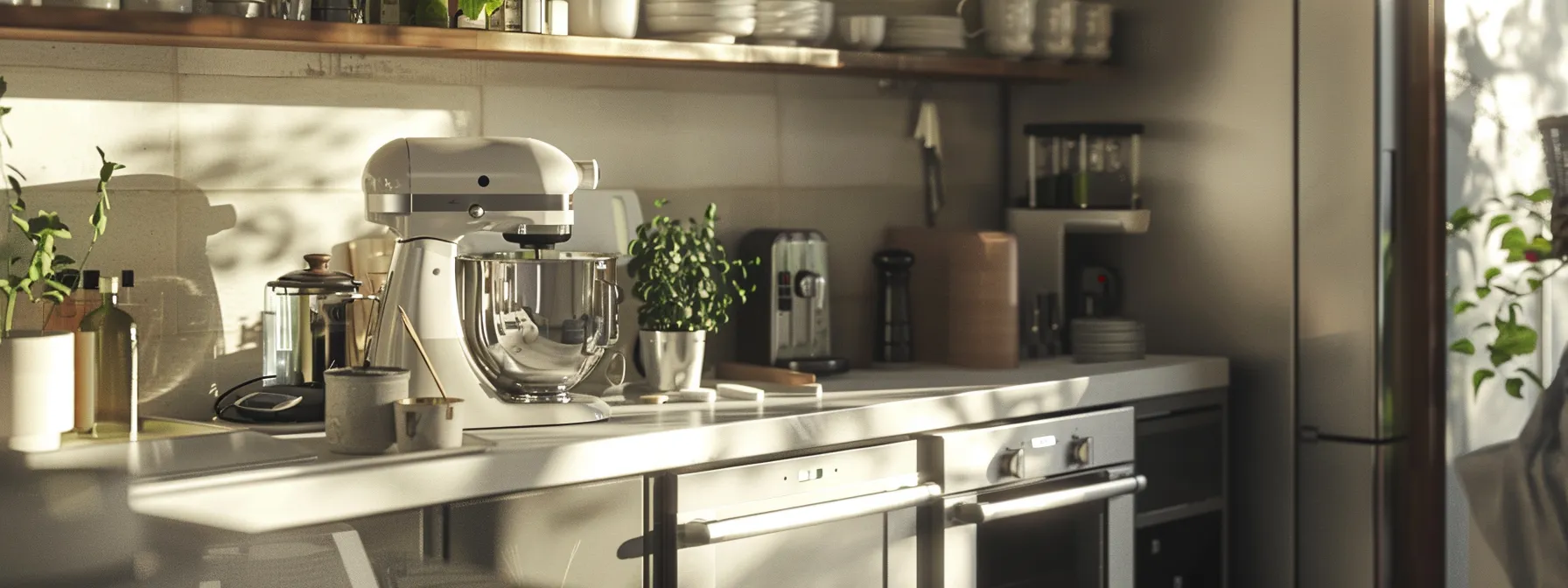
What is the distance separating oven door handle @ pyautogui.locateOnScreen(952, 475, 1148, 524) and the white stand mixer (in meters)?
0.62

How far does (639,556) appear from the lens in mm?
2119

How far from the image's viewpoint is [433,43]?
2.31m

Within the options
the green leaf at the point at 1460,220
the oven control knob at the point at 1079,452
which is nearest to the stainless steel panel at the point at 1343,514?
the green leaf at the point at 1460,220

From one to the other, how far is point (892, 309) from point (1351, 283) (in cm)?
86

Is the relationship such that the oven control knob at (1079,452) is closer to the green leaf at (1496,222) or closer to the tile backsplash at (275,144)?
the tile backsplash at (275,144)

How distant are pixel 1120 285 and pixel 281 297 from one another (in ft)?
5.78

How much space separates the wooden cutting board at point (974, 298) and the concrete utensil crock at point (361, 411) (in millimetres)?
1307

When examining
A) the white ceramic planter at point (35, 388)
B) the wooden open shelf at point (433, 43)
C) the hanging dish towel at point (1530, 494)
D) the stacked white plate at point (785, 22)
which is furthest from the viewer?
the stacked white plate at point (785, 22)

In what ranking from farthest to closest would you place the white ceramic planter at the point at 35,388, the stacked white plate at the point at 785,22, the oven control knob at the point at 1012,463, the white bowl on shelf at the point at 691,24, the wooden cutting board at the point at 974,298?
1. the wooden cutting board at the point at 974,298
2. the stacked white plate at the point at 785,22
3. the white bowl on shelf at the point at 691,24
4. the oven control knob at the point at 1012,463
5. the white ceramic planter at the point at 35,388

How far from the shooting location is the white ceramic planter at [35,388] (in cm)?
191

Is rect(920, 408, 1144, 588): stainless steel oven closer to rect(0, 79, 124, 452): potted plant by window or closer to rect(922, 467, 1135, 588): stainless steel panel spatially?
rect(922, 467, 1135, 588): stainless steel panel

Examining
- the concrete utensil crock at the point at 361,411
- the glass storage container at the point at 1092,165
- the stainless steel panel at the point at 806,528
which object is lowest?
the stainless steel panel at the point at 806,528

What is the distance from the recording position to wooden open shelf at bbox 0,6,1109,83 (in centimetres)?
204

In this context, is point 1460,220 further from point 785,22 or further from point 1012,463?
point 785,22
